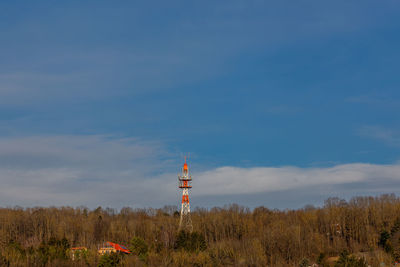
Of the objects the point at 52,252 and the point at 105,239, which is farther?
the point at 105,239

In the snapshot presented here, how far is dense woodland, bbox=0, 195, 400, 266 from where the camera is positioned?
272 ft

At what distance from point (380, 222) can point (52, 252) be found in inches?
3001

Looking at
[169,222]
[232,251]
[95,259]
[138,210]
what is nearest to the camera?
[95,259]

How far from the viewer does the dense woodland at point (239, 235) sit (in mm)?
82938

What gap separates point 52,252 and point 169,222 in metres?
53.9

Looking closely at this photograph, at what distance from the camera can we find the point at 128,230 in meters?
122

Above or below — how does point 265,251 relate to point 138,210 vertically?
below

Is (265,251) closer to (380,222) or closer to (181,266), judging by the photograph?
(181,266)

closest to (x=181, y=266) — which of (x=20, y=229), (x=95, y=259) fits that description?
(x=95, y=259)

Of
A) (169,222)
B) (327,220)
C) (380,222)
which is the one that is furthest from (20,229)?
(380,222)

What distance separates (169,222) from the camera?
126250 millimetres

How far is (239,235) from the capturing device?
121 m

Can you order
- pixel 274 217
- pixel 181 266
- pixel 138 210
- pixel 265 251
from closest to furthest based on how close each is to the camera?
1. pixel 181 266
2. pixel 265 251
3. pixel 274 217
4. pixel 138 210

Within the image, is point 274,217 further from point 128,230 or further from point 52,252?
point 52,252
